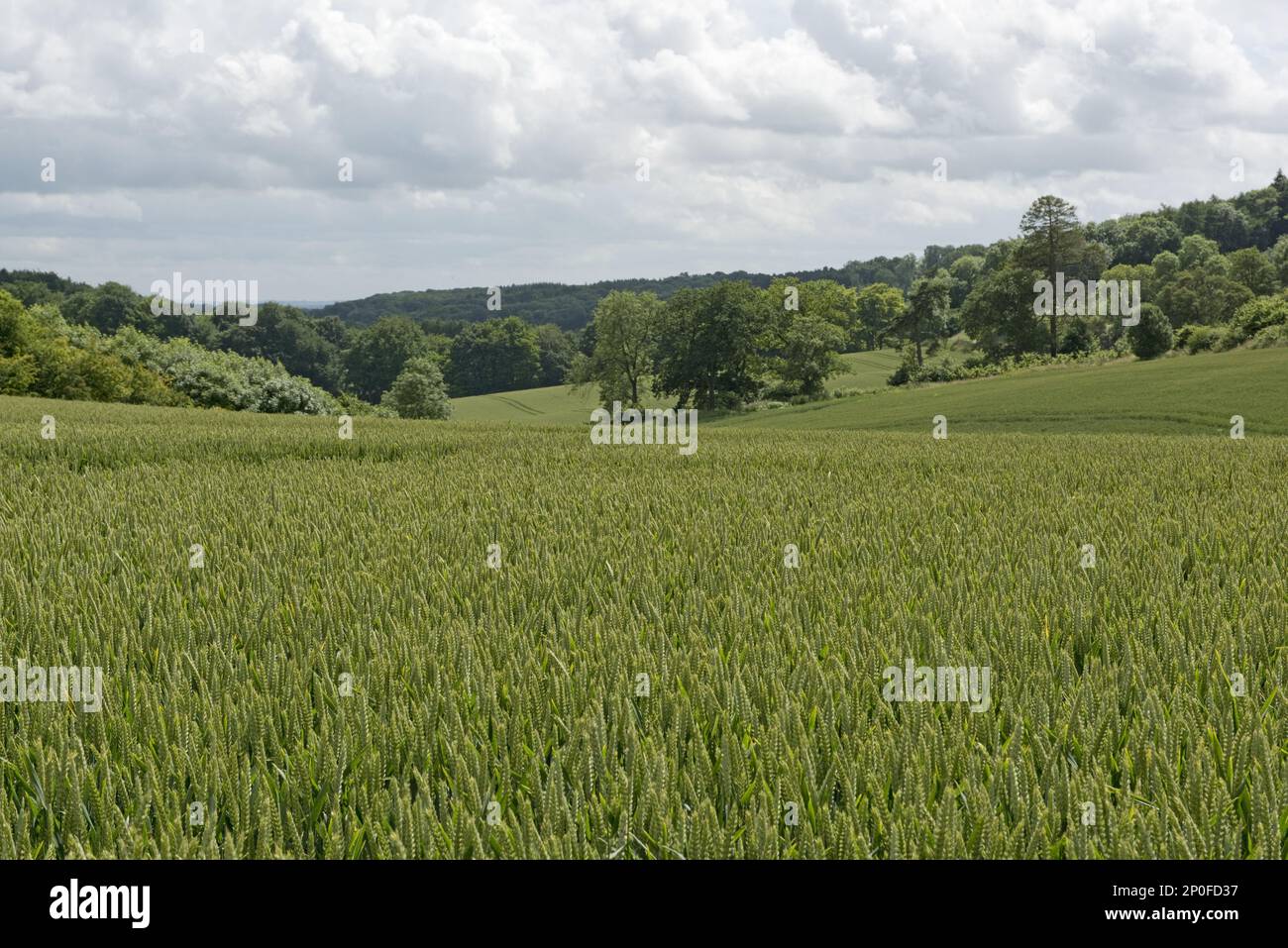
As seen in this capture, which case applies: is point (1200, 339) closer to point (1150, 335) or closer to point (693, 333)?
point (1150, 335)

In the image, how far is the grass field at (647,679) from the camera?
213 centimetres

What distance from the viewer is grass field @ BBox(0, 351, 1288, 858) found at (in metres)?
2.13

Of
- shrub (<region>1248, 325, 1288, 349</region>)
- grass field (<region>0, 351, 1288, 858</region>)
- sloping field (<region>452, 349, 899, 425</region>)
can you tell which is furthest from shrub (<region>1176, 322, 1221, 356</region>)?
grass field (<region>0, 351, 1288, 858</region>)

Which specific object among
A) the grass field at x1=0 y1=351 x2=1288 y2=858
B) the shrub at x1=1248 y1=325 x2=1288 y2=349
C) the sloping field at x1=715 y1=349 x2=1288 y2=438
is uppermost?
the shrub at x1=1248 y1=325 x2=1288 y2=349

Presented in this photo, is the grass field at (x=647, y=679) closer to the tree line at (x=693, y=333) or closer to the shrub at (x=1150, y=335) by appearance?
the tree line at (x=693, y=333)

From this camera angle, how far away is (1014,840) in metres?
1.99

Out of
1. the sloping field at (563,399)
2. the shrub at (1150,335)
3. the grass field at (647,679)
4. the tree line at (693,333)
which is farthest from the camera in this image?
the sloping field at (563,399)

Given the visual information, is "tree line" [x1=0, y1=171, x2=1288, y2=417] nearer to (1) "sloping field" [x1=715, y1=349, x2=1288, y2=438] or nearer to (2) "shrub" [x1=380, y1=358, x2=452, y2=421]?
(2) "shrub" [x1=380, y1=358, x2=452, y2=421]

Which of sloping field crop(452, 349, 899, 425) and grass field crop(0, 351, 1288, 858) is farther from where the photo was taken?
sloping field crop(452, 349, 899, 425)

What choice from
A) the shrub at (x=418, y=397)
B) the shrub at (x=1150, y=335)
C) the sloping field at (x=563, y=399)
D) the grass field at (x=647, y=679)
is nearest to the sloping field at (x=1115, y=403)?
the shrub at (x=1150, y=335)

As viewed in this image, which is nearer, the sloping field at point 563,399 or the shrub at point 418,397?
the shrub at point 418,397

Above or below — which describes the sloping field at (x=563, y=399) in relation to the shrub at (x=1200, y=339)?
below

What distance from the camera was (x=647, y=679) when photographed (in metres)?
3.03
